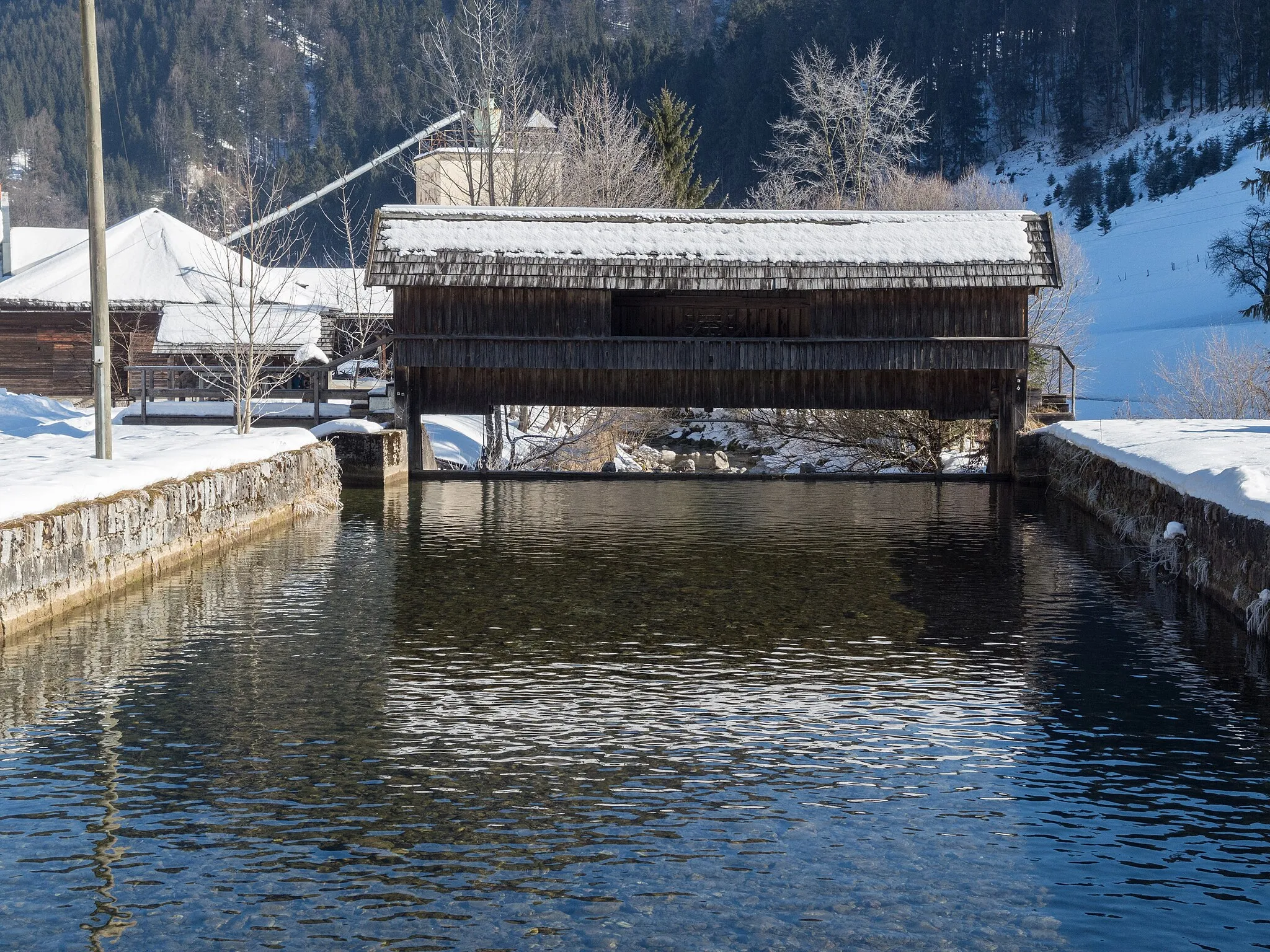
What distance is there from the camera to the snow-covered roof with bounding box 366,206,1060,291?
26.0 meters

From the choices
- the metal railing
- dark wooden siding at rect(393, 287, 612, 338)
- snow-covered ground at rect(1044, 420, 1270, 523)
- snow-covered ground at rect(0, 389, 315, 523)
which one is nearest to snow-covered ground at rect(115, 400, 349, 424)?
snow-covered ground at rect(0, 389, 315, 523)

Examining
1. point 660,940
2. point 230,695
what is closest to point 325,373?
point 230,695

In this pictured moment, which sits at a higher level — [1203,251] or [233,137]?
[233,137]

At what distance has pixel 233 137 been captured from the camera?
150875 millimetres

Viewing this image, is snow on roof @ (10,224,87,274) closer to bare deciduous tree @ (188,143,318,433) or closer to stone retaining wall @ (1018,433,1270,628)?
bare deciduous tree @ (188,143,318,433)

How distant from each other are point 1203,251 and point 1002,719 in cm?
8461

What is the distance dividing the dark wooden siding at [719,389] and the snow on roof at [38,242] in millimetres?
29618

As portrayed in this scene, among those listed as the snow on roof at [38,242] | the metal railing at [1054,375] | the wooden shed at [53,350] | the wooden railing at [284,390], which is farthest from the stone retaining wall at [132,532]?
the snow on roof at [38,242]

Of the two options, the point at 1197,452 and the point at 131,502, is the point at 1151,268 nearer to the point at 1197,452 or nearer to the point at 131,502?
the point at 1197,452

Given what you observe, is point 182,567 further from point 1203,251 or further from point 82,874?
point 1203,251

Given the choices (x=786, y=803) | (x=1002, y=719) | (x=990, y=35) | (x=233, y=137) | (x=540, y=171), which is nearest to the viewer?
(x=786, y=803)

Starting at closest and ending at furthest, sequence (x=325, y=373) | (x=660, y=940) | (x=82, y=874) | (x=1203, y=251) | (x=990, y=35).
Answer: (x=660, y=940) → (x=82, y=874) → (x=325, y=373) → (x=1203, y=251) → (x=990, y=35)

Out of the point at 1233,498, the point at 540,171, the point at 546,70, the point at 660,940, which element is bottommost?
the point at 660,940

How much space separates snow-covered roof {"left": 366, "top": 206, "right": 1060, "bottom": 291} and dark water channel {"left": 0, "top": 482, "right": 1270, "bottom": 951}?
12.2 m
